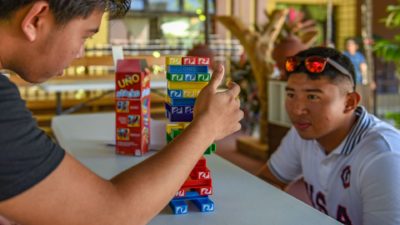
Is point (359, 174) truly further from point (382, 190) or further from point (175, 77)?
point (175, 77)

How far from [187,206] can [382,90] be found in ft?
31.9

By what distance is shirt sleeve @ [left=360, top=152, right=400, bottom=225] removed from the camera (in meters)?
1.31

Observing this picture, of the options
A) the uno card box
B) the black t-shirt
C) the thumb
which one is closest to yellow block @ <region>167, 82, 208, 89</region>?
the thumb

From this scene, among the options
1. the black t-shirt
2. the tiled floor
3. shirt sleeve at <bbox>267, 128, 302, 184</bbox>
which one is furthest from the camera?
the tiled floor

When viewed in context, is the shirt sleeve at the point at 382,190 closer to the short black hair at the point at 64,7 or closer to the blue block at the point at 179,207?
the blue block at the point at 179,207

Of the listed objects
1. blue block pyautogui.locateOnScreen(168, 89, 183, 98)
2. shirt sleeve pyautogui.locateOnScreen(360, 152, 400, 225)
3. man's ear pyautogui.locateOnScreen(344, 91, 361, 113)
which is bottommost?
shirt sleeve pyautogui.locateOnScreen(360, 152, 400, 225)

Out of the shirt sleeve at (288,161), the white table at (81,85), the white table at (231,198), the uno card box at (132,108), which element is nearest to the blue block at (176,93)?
the white table at (231,198)

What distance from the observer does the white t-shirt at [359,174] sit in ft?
4.39

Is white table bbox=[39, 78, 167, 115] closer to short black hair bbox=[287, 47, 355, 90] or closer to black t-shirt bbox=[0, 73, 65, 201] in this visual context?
short black hair bbox=[287, 47, 355, 90]

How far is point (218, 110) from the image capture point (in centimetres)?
98

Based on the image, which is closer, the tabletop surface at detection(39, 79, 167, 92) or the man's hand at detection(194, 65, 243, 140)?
the man's hand at detection(194, 65, 243, 140)

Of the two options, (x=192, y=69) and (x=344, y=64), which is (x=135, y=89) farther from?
(x=344, y=64)

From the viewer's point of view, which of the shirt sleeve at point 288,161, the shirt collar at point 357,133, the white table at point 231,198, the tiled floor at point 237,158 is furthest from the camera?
the tiled floor at point 237,158

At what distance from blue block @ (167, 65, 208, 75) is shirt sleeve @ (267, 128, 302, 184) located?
0.84 meters
